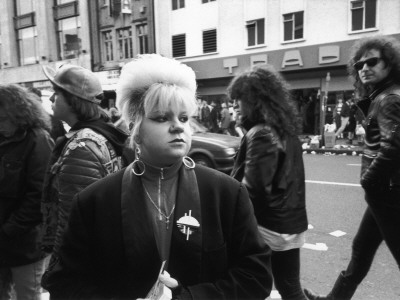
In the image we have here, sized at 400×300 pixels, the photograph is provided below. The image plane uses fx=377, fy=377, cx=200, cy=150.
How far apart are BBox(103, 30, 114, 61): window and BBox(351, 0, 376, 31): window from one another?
15449mm

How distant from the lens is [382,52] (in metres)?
2.75

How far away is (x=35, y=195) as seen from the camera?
2463 mm

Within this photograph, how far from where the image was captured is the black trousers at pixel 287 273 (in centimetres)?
254

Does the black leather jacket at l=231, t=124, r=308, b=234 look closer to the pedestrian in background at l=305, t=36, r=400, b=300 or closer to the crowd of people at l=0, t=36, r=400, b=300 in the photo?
the crowd of people at l=0, t=36, r=400, b=300

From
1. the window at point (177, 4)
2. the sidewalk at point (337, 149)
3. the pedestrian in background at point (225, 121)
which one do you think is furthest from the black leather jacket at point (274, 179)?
the window at point (177, 4)

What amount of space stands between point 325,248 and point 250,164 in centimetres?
248

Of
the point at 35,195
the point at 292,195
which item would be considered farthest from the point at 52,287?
the point at 292,195

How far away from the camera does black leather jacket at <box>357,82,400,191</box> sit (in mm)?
2479

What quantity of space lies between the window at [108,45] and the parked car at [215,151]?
757 inches

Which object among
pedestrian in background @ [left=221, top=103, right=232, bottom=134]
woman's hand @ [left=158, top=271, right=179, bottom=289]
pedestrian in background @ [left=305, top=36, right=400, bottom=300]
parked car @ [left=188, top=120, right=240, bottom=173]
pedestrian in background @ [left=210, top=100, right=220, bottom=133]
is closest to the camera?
woman's hand @ [left=158, top=271, right=179, bottom=289]

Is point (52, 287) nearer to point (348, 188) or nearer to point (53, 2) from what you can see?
point (348, 188)

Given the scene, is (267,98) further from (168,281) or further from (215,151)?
(215,151)

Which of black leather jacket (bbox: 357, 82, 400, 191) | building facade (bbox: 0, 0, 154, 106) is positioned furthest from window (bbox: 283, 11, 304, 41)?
black leather jacket (bbox: 357, 82, 400, 191)

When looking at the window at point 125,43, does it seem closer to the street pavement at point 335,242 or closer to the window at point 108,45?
the window at point 108,45
